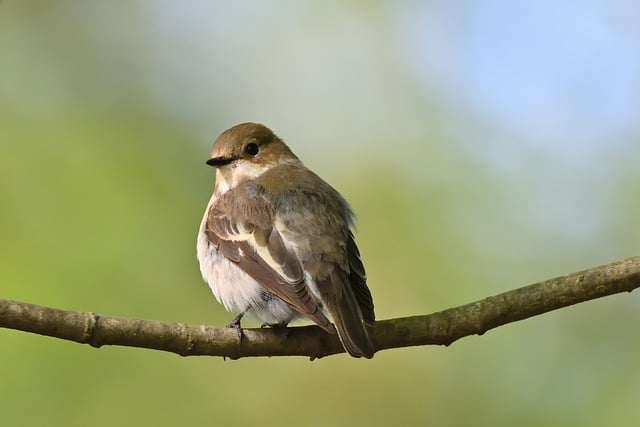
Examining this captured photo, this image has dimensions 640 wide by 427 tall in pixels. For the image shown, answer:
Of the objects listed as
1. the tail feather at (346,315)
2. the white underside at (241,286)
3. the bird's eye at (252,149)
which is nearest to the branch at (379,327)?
the tail feather at (346,315)

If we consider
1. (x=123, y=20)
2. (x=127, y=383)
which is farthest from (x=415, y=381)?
(x=123, y=20)

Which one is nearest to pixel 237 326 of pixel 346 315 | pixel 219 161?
pixel 346 315

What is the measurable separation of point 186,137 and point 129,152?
58 cm

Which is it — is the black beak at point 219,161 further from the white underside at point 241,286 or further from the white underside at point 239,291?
the white underside at point 239,291

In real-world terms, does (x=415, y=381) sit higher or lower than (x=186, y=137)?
lower

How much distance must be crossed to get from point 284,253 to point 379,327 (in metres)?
0.66

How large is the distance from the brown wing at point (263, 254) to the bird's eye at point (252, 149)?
1.84ft

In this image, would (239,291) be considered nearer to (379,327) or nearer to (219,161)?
(379,327)

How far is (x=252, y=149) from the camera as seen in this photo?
5809 mm

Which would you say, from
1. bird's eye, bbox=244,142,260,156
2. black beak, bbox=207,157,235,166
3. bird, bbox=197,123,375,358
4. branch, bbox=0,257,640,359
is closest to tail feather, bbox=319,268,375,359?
bird, bbox=197,123,375,358

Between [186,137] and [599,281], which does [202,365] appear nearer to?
[186,137]

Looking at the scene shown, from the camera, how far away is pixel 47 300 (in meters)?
6.11

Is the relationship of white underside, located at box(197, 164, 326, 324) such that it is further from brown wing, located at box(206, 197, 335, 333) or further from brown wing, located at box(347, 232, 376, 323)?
brown wing, located at box(347, 232, 376, 323)

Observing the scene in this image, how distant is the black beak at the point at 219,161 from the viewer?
18.1ft
